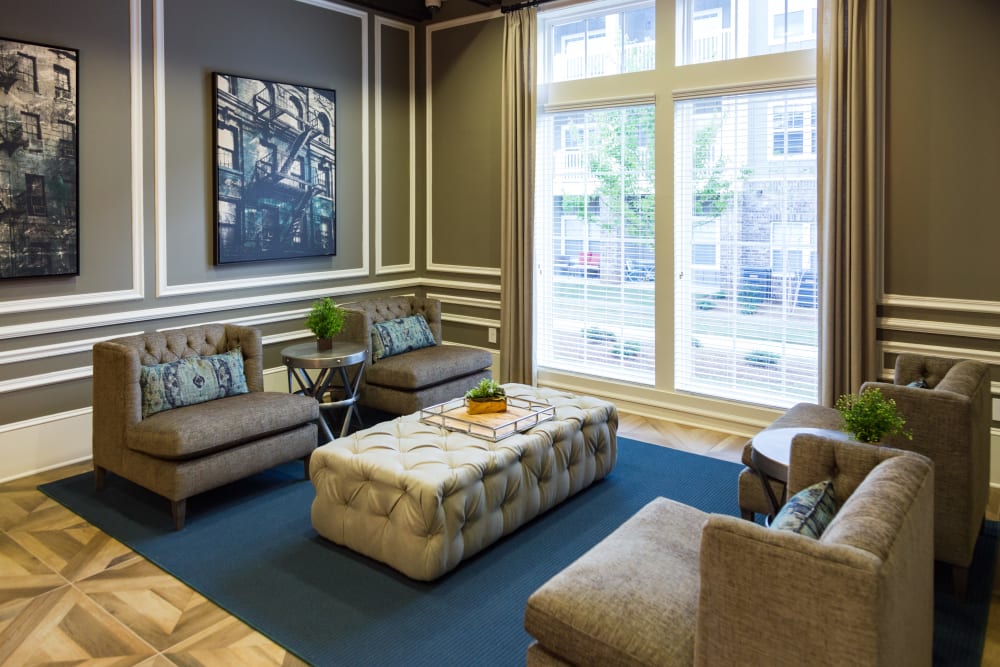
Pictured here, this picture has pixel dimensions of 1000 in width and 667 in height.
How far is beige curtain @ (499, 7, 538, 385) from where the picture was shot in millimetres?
5668

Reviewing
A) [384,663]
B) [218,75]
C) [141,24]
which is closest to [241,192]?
[218,75]

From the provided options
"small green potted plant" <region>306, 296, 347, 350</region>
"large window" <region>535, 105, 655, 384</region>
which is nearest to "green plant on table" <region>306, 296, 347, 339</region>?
"small green potted plant" <region>306, 296, 347, 350</region>

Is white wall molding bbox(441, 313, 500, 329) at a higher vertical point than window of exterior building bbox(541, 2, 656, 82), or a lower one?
lower

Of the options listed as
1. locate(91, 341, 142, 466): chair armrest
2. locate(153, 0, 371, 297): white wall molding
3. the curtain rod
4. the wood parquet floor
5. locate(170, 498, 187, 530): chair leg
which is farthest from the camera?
the curtain rod

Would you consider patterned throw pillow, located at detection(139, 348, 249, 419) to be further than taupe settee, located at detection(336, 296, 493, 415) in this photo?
No

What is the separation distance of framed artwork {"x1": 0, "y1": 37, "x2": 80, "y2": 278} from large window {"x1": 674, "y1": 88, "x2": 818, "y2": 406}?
11.8 ft

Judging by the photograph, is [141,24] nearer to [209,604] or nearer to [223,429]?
[223,429]

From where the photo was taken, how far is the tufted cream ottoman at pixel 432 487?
294 cm

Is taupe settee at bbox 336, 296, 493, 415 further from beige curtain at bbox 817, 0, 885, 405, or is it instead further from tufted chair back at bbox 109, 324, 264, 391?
beige curtain at bbox 817, 0, 885, 405

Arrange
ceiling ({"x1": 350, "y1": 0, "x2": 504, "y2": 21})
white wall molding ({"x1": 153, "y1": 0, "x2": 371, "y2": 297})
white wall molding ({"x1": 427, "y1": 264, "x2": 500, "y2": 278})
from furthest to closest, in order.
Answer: white wall molding ({"x1": 427, "y1": 264, "x2": 500, "y2": 278}), ceiling ({"x1": 350, "y1": 0, "x2": 504, "y2": 21}), white wall molding ({"x1": 153, "y1": 0, "x2": 371, "y2": 297})

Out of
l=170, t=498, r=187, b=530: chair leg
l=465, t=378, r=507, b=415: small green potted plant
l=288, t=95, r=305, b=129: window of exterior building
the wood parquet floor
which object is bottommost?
the wood parquet floor

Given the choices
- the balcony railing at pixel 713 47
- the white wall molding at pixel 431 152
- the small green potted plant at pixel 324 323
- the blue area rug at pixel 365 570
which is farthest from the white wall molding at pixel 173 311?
the balcony railing at pixel 713 47

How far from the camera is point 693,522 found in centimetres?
255

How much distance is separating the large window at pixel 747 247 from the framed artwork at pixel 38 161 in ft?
11.8
